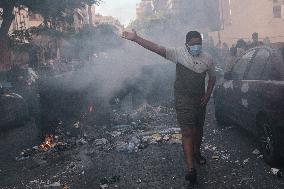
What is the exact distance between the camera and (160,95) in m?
13.7

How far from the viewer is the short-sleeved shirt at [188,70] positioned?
5168 mm

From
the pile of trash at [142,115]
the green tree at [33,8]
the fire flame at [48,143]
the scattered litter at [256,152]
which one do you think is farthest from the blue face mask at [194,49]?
the green tree at [33,8]

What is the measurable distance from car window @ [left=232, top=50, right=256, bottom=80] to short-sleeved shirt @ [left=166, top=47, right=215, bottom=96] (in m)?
1.72

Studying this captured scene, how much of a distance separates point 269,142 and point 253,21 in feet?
85.8

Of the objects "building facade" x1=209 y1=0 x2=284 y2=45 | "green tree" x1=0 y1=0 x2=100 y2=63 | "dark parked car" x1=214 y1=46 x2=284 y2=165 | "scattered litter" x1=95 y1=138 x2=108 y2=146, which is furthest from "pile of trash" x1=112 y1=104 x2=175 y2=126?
"building facade" x1=209 y1=0 x2=284 y2=45

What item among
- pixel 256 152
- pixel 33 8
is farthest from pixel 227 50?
pixel 256 152

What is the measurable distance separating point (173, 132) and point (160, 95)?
556 cm

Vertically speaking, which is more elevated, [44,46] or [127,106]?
[44,46]

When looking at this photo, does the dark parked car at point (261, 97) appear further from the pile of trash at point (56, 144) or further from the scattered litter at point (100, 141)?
the pile of trash at point (56, 144)

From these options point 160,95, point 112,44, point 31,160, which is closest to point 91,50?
point 112,44

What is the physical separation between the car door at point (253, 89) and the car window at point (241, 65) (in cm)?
17

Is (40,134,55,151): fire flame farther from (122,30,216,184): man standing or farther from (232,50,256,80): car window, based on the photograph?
(232,50,256,80): car window

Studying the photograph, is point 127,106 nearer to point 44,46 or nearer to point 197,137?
point 197,137

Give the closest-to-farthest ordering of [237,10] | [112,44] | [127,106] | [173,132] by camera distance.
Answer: [173,132], [127,106], [237,10], [112,44]
